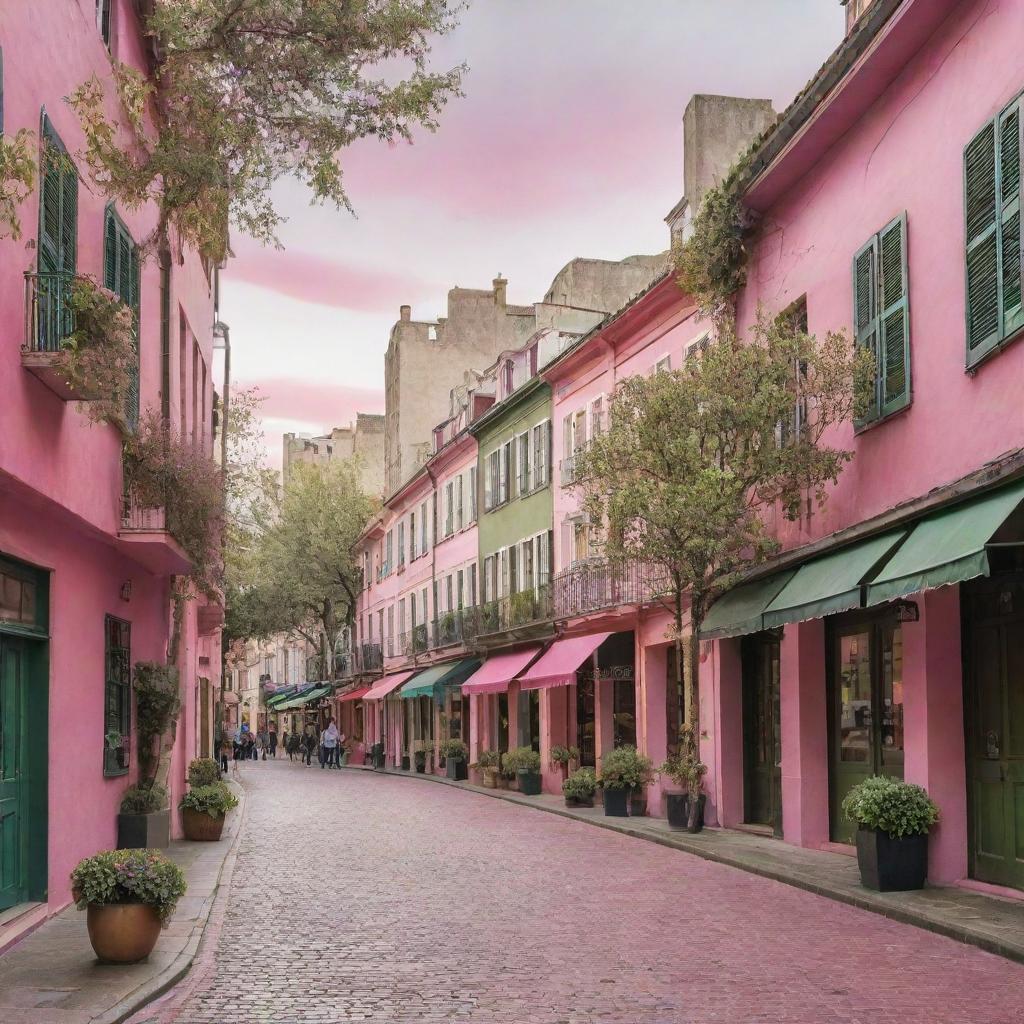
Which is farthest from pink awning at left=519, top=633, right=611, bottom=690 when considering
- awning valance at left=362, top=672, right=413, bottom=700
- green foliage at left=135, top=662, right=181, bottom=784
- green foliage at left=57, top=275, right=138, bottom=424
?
awning valance at left=362, top=672, right=413, bottom=700

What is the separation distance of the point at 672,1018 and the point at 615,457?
10316 mm

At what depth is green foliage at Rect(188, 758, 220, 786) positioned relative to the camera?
20.3 m

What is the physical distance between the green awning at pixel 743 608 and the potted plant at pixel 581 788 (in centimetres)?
748

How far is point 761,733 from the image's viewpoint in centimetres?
1988

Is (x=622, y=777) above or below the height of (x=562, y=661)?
below

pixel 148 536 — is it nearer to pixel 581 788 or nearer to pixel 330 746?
pixel 581 788

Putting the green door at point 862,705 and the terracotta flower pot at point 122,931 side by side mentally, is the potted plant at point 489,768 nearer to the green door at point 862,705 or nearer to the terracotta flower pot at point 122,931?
the green door at point 862,705

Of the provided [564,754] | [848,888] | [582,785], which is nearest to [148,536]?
[848,888]

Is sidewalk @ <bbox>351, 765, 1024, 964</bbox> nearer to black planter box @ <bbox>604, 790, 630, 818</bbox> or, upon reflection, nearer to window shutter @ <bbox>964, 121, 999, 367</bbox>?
black planter box @ <bbox>604, 790, 630, 818</bbox>

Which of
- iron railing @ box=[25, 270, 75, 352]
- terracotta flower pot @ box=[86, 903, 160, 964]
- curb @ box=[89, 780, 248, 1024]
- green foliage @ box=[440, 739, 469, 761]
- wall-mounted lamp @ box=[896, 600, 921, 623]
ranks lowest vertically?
green foliage @ box=[440, 739, 469, 761]

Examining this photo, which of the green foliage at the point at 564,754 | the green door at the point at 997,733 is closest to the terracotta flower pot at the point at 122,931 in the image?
the green door at the point at 997,733

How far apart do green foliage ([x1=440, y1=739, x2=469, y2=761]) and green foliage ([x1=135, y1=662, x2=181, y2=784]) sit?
72.8 feet

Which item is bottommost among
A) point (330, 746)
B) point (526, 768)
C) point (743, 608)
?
point (330, 746)

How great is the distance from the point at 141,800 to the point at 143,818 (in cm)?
27
